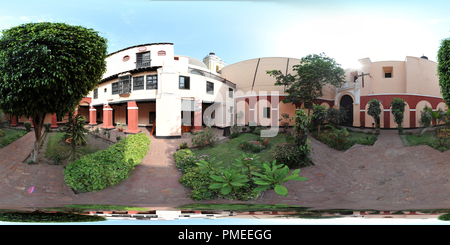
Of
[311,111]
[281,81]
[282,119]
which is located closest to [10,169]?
[282,119]

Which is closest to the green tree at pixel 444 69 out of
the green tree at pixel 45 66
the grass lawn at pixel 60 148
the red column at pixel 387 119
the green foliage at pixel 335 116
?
the red column at pixel 387 119

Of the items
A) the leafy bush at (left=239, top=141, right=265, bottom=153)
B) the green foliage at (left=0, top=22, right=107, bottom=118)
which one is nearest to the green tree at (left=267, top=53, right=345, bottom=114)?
the leafy bush at (left=239, top=141, right=265, bottom=153)

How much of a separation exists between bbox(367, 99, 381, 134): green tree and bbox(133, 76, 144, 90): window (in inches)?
167

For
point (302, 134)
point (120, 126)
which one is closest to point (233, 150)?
point (302, 134)

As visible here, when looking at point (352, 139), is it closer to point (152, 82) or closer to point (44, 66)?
point (152, 82)

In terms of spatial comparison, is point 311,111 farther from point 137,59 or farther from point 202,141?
point 137,59

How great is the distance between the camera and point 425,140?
6.38 ft

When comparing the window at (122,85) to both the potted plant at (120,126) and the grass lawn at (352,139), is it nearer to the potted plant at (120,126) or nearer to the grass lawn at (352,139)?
the potted plant at (120,126)

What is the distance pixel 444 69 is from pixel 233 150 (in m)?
3.34

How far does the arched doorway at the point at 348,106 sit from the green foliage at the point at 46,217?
360 cm

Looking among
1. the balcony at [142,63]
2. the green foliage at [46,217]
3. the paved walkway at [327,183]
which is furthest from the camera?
the balcony at [142,63]

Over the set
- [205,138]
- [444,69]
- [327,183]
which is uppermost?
[444,69]

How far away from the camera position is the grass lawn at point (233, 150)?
6.84ft

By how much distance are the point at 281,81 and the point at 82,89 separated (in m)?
3.27
